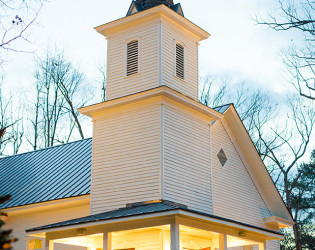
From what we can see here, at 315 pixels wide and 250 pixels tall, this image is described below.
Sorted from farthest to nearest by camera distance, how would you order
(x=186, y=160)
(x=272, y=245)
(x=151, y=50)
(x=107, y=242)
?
(x=272, y=245) < (x=151, y=50) < (x=186, y=160) < (x=107, y=242)

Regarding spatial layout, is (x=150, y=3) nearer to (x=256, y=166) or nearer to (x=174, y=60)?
(x=174, y=60)

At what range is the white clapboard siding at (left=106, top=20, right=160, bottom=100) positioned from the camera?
18438mm

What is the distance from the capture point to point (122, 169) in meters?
17.7

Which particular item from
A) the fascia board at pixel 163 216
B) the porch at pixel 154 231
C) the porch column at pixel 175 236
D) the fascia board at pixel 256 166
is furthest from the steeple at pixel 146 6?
the porch column at pixel 175 236

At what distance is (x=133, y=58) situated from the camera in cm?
1905

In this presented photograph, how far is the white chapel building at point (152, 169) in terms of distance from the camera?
15820mm

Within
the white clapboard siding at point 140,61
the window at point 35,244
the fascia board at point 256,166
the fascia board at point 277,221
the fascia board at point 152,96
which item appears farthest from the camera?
the fascia board at point 277,221

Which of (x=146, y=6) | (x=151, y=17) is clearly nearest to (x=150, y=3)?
(x=146, y=6)

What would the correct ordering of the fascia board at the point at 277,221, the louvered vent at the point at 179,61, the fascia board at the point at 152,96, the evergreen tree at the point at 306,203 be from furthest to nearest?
1. the evergreen tree at the point at 306,203
2. the fascia board at the point at 277,221
3. the louvered vent at the point at 179,61
4. the fascia board at the point at 152,96

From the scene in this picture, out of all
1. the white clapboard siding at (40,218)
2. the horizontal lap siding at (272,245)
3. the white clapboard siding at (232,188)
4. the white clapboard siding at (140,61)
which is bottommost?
the horizontal lap siding at (272,245)

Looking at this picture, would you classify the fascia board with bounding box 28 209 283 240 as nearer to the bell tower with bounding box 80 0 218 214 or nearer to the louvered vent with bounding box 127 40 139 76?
the bell tower with bounding box 80 0 218 214

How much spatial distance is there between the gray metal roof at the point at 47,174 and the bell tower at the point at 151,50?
4.12 m

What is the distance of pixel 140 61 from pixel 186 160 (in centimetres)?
397

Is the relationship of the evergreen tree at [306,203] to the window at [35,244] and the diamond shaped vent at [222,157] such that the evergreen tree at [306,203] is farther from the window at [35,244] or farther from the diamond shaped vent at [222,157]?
the window at [35,244]
